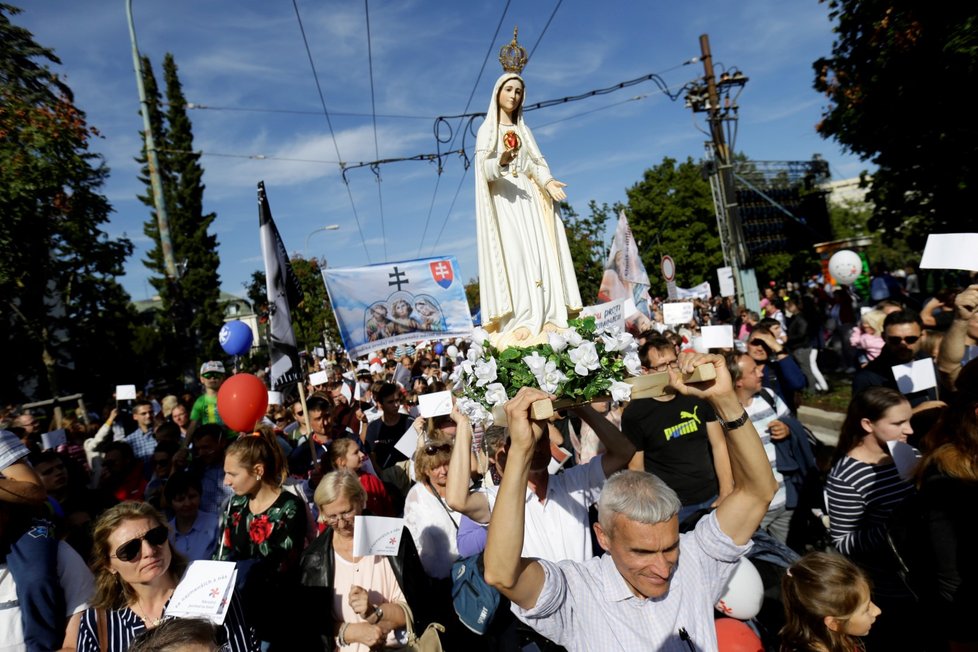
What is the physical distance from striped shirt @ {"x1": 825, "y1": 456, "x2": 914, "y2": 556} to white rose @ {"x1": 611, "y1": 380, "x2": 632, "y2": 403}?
72.2 inches

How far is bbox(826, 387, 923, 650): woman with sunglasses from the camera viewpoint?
3.40 m

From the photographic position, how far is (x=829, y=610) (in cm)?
272

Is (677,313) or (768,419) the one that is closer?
(768,419)

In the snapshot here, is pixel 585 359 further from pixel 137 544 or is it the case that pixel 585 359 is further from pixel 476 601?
pixel 137 544

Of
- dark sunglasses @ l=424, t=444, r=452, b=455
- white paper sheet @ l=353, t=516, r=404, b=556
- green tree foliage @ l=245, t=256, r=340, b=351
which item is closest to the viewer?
white paper sheet @ l=353, t=516, r=404, b=556

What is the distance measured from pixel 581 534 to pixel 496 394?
1.05m

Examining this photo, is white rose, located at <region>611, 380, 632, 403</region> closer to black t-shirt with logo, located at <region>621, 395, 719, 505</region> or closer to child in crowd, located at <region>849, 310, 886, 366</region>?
black t-shirt with logo, located at <region>621, 395, 719, 505</region>

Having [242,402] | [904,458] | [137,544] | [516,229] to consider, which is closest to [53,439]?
[242,402]

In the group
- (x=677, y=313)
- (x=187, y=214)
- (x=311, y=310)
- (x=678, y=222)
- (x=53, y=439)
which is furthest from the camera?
(x=187, y=214)

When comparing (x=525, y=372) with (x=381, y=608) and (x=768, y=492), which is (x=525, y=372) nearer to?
(x=768, y=492)

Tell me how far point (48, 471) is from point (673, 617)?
18.2 feet

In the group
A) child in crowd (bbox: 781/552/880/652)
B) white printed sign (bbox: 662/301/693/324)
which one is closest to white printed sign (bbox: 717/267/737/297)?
white printed sign (bbox: 662/301/693/324)

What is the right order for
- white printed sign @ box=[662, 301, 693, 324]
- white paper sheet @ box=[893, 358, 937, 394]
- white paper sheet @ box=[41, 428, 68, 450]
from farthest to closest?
white printed sign @ box=[662, 301, 693, 324]
white paper sheet @ box=[41, 428, 68, 450]
white paper sheet @ box=[893, 358, 937, 394]

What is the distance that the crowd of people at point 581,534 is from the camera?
236 cm
